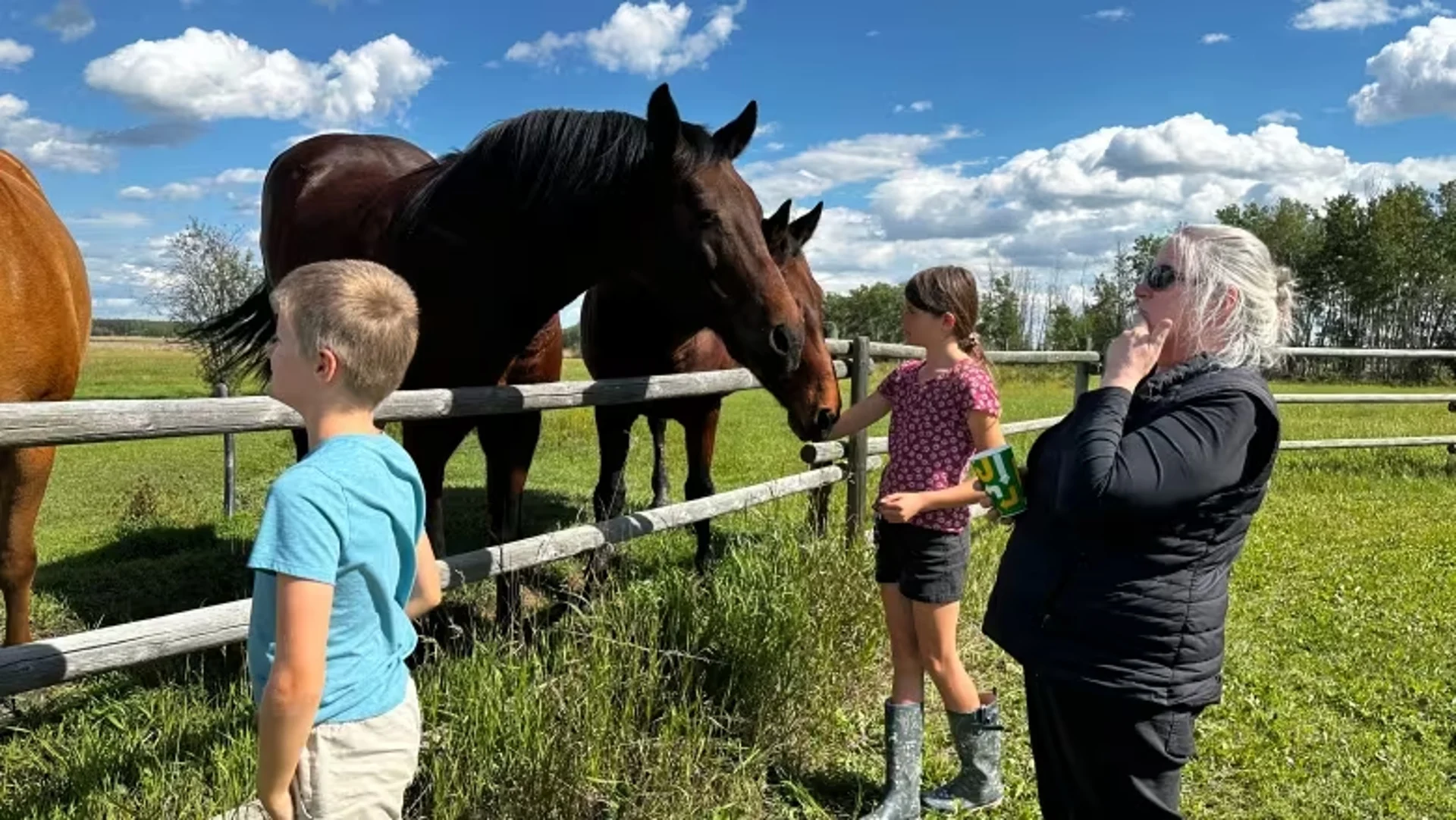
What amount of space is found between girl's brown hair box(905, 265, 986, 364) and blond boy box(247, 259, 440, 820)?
66.2 inches

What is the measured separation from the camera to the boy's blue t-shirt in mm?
1419

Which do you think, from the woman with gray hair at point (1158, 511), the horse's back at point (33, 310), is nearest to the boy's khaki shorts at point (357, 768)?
the woman with gray hair at point (1158, 511)

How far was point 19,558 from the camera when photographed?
3643 millimetres

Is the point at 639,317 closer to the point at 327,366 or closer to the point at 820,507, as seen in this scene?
the point at 820,507

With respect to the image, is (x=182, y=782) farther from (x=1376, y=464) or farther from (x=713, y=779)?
(x=1376, y=464)

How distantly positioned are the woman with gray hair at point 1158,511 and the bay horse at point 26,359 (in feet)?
11.4

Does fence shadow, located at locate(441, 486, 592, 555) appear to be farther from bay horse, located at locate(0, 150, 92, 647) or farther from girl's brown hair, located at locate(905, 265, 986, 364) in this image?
girl's brown hair, located at locate(905, 265, 986, 364)

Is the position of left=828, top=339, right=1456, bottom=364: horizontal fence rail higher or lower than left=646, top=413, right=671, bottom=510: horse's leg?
higher

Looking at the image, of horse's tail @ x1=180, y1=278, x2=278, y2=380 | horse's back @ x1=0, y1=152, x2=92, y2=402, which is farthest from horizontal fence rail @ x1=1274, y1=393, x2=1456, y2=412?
horse's back @ x1=0, y1=152, x2=92, y2=402

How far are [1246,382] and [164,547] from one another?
6805mm

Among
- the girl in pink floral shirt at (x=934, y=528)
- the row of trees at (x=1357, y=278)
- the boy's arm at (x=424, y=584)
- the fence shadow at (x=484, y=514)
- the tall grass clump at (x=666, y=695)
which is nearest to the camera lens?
the boy's arm at (x=424, y=584)

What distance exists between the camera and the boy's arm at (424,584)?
190cm

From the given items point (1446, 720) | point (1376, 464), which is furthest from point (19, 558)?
point (1376, 464)

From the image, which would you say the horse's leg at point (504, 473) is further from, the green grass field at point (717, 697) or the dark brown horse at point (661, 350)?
the dark brown horse at point (661, 350)
